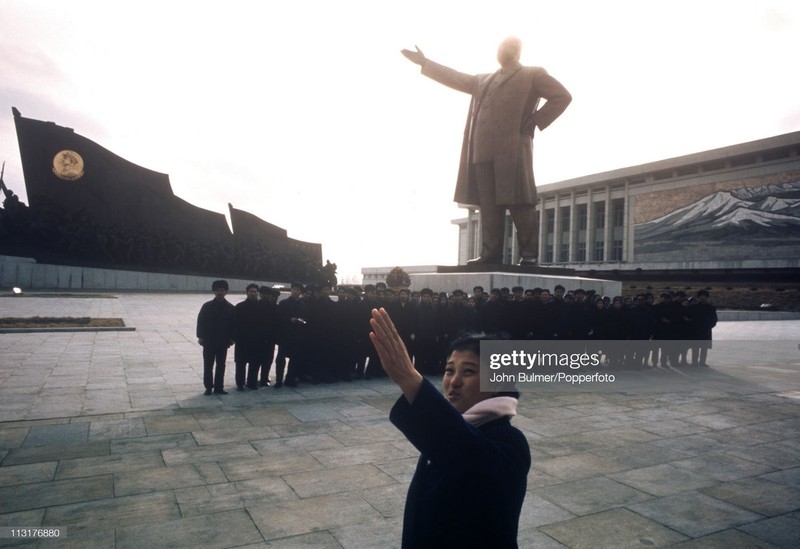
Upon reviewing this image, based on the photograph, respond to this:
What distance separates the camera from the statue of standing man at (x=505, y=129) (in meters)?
10.9

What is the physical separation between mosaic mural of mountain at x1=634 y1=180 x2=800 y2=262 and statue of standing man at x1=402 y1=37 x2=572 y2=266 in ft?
103

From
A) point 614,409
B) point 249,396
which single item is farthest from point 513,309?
point 249,396

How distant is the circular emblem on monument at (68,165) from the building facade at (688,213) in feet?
115

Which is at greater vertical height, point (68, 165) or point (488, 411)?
point (68, 165)

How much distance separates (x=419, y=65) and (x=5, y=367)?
956cm

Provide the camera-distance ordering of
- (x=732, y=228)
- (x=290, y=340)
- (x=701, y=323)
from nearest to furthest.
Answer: (x=290, y=340), (x=701, y=323), (x=732, y=228)

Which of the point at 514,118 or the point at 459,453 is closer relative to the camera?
the point at 459,453

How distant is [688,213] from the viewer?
129ft

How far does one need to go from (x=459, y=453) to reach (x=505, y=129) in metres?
10.6

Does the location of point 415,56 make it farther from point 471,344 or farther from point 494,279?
point 471,344

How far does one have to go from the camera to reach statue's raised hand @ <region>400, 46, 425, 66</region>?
11336mm

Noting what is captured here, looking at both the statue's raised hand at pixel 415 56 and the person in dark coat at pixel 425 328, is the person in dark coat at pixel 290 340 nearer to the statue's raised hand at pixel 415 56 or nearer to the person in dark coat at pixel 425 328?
the person in dark coat at pixel 425 328

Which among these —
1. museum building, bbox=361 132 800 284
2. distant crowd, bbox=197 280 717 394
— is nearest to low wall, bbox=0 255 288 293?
museum building, bbox=361 132 800 284

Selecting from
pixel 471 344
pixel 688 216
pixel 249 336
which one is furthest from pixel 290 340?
pixel 688 216
